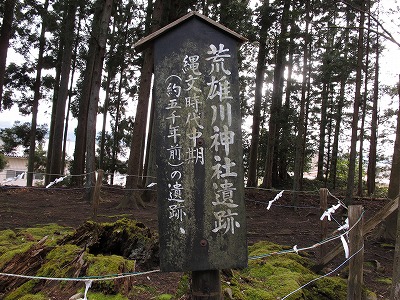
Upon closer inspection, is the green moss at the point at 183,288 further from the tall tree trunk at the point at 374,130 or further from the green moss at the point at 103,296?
the tall tree trunk at the point at 374,130

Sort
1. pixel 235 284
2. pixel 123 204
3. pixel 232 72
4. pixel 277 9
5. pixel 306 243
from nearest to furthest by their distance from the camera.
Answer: pixel 232 72
pixel 235 284
pixel 306 243
pixel 123 204
pixel 277 9

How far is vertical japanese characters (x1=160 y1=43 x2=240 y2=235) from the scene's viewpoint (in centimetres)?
264

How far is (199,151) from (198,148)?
26 millimetres

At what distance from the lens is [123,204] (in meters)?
10.5

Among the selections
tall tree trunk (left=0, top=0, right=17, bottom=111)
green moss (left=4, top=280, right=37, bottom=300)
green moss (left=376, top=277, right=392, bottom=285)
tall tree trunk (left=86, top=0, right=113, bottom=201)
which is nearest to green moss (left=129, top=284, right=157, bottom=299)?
green moss (left=4, top=280, right=37, bottom=300)

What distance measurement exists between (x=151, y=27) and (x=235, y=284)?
9336mm

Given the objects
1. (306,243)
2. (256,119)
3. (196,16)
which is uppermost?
(256,119)

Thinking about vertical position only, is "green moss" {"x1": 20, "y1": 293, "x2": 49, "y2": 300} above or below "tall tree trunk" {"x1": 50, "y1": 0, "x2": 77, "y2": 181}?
below

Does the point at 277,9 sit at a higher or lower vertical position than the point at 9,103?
higher

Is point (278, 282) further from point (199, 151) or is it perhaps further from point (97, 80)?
point (97, 80)

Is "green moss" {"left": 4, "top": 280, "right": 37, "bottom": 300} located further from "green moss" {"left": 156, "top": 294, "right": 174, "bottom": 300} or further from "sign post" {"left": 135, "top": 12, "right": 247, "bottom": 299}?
"sign post" {"left": 135, "top": 12, "right": 247, "bottom": 299}

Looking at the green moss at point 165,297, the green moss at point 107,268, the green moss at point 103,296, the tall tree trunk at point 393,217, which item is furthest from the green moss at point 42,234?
the tall tree trunk at point 393,217

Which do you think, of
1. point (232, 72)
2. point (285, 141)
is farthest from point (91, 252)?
point (285, 141)

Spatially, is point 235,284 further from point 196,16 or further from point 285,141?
point 285,141
